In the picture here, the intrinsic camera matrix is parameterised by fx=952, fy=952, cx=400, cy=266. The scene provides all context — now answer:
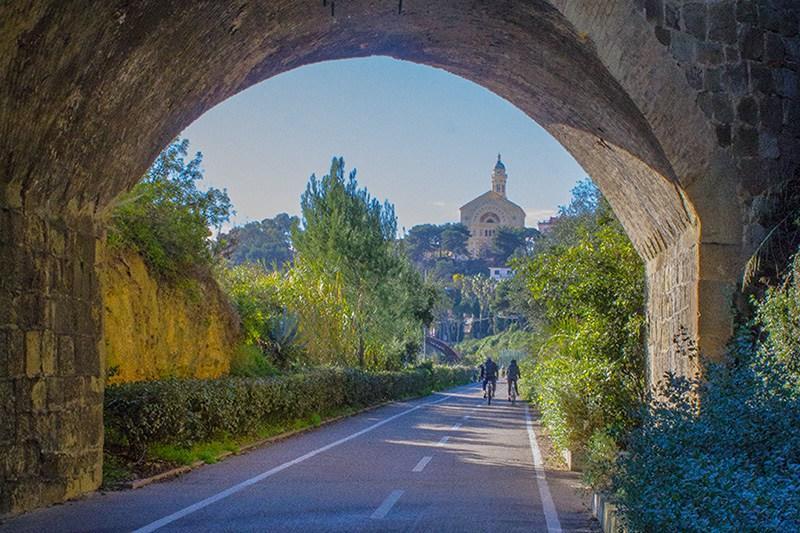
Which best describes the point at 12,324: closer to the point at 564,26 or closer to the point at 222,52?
the point at 222,52

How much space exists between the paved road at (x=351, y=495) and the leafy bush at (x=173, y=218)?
453 centimetres

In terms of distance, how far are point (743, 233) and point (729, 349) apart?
1423 millimetres

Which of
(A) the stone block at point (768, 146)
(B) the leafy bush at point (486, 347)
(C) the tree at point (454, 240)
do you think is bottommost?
(B) the leafy bush at point (486, 347)

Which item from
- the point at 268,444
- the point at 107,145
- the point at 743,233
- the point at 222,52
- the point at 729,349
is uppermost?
the point at 222,52

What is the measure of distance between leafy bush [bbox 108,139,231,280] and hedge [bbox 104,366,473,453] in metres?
2.91

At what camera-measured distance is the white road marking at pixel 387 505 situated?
9914mm

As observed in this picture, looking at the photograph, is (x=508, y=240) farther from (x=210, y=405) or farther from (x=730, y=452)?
(x=730, y=452)

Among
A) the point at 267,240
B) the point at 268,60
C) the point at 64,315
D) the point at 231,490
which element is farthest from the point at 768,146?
the point at 267,240

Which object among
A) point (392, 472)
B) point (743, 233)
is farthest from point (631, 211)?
point (392, 472)

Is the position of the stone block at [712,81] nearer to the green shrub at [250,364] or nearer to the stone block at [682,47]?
the stone block at [682,47]

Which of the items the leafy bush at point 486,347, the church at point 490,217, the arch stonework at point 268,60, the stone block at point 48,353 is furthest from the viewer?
the church at point 490,217

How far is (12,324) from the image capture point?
9984 millimetres

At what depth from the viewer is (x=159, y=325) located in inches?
776

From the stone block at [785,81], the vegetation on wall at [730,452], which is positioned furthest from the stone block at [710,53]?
the vegetation on wall at [730,452]
